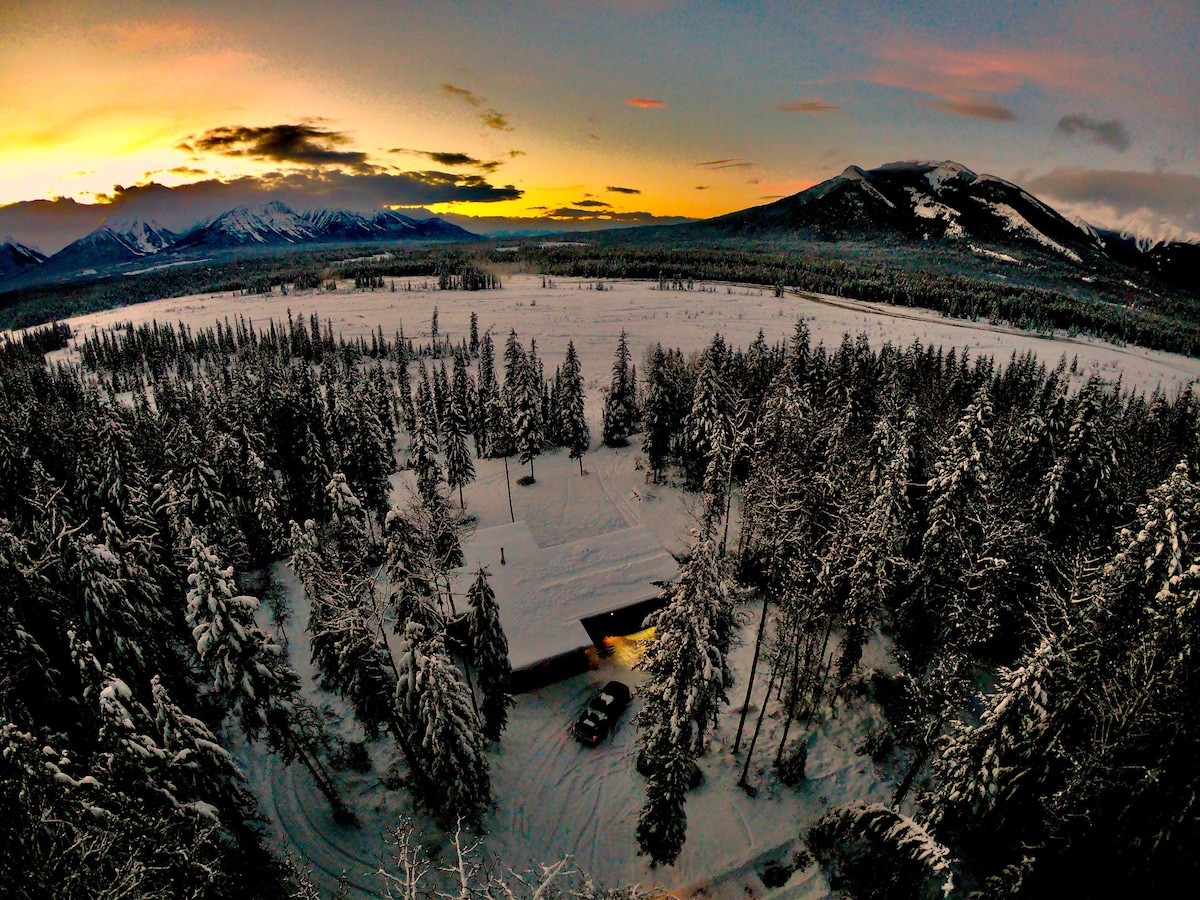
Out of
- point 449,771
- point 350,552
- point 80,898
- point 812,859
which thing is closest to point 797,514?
point 812,859

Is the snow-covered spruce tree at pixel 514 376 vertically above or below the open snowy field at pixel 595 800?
above

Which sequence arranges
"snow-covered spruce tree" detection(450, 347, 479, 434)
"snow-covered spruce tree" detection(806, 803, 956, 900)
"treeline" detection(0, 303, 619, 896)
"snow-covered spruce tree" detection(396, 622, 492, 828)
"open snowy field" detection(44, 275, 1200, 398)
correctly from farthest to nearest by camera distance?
"open snowy field" detection(44, 275, 1200, 398)
"snow-covered spruce tree" detection(450, 347, 479, 434)
"snow-covered spruce tree" detection(396, 622, 492, 828)
"snow-covered spruce tree" detection(806, 803, 956, 900)
"treeline" detection(0, 303, 619, 896)

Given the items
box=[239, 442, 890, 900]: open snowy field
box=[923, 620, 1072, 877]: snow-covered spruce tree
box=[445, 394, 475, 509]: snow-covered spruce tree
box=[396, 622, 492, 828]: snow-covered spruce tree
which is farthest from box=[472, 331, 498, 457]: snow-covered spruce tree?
box=[923, 620, 1072, 877]: snow-covered spruce tree

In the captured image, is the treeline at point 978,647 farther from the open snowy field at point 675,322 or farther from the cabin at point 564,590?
the open snowy field at point 675,322

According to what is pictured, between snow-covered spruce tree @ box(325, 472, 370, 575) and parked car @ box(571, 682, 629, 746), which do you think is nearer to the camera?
snow-covered spruce tree @ box(325, 472, 370, 575)

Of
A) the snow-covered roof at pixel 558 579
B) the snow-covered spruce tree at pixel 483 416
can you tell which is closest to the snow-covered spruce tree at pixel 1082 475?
the snow-covered roof at pixel 558 579

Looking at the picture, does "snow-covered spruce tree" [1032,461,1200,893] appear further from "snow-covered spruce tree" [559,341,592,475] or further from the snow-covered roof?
"snow-covered spruce tree" [559,341,592,475]

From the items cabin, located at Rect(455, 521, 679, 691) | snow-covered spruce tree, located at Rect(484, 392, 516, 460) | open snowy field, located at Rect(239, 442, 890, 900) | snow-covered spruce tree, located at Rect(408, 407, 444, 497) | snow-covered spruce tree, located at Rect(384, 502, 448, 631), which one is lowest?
open snowy field, located at Rect(239, 442, 890, 900)
